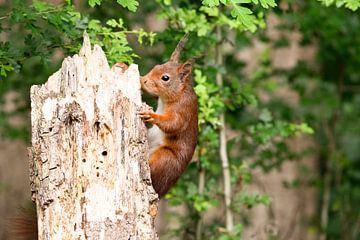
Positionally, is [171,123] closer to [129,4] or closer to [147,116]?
[147,116]

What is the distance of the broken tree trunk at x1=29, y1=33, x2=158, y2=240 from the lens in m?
3.92

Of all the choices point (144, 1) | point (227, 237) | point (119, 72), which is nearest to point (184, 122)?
point (119, 72)

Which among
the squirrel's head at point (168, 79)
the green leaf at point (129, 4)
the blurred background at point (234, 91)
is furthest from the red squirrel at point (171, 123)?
the green leaf at point (129, 4)

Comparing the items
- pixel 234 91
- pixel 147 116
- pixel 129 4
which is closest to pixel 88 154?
pixel 147 116

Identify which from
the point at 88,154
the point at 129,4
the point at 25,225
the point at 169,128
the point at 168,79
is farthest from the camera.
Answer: the point at 168,79

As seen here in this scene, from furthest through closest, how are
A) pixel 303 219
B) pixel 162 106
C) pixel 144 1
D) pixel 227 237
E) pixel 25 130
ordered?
pixel 303 219 → pixel 25 130 → pixel 144 1 → pixel 227 237 → pixel 162 106

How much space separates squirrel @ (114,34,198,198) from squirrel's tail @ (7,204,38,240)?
69 cm

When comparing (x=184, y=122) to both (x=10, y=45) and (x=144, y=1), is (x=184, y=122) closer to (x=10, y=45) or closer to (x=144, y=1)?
(x=10, y=45)

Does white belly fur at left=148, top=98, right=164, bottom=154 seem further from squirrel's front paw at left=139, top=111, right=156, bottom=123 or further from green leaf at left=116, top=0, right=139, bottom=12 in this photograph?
green leaf at left=116, top=0, right=139, bottom=12

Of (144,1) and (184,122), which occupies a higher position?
(144,1)

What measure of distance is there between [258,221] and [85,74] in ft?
18.5

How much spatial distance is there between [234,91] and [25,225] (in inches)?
82.4

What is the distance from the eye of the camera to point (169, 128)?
4.69 metres

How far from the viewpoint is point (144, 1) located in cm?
681
